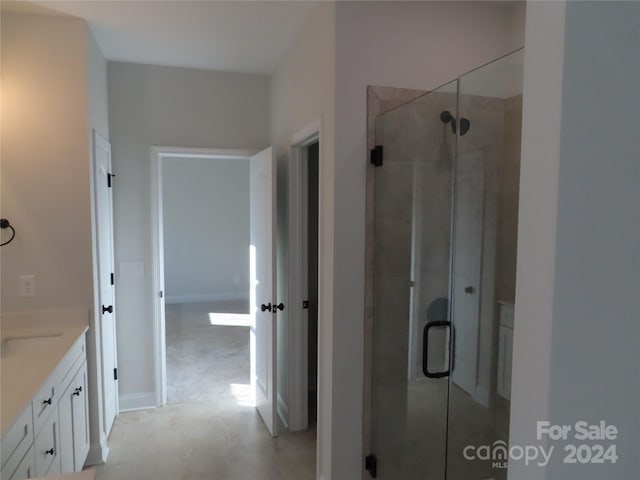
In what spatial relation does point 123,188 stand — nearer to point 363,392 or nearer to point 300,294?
point 300,294

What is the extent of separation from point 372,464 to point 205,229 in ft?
19.3

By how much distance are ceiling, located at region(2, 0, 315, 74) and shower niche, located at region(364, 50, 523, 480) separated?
2.94 feet

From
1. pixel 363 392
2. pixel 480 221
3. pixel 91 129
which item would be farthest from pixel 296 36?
pixel 363 392

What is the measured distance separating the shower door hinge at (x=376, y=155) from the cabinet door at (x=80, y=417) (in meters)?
2.00

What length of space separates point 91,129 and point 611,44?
275 centimetres

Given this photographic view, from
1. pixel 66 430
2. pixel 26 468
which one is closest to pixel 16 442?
pixel 26 468

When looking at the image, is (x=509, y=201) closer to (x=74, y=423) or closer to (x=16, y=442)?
(x=16, y=442)

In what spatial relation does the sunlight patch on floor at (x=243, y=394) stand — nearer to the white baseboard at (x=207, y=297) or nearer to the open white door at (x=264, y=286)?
the open white door at (x=264, y=286)

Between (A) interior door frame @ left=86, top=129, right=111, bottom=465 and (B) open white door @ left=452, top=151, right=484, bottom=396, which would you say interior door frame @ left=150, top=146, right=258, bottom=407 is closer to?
(A) interior door frame @ left=86, top=129, right=111, bottom=465

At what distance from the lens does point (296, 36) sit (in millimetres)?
2760

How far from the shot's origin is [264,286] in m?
3.27

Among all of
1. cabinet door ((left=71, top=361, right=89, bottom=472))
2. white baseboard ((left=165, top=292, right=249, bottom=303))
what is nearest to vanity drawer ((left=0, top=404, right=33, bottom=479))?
cabinet door ((left=71, top=361, right=89, bottom=472))

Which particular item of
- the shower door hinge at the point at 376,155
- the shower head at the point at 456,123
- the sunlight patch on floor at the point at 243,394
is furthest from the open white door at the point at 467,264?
the sunlight patch on floor at the point at 243,394

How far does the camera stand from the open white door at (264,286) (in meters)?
3.07
